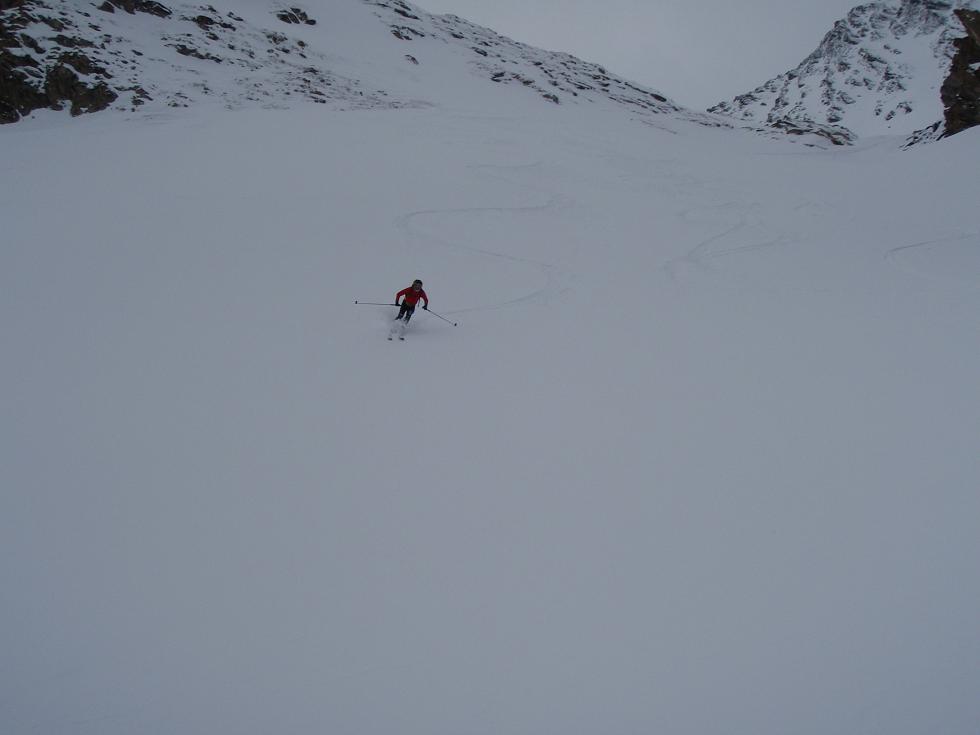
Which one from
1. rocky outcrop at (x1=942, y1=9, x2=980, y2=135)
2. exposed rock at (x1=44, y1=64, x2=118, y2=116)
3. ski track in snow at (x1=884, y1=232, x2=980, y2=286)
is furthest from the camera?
rocky outcrop at (x1=942, y1=9, x2=980, y2=135)

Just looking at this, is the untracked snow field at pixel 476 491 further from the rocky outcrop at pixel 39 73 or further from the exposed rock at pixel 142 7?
the exposed rock at pixel 142 7

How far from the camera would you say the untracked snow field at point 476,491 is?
9.61 ft

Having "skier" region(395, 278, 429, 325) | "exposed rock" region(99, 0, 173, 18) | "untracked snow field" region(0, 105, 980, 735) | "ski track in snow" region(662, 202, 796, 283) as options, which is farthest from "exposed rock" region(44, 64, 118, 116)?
"ski track in snow" region(662, 202, 796, 283)

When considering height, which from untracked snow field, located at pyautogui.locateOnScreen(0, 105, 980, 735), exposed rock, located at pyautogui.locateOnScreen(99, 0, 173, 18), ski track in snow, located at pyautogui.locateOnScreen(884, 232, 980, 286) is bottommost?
untracked snow field, located at pyautogui.locateOnScreen(0, 105, 980, 735)

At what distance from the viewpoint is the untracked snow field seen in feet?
9.61

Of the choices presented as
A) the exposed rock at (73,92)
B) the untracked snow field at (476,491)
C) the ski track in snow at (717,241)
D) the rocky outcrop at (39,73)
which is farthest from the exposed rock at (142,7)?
the ski track in snow at (717,241)

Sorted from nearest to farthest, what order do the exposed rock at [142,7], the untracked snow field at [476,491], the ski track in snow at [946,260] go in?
1. the untracked snow field at [476,491]
2. the ski track in snow at [946,260]
3. the exposed rock at [142,7]

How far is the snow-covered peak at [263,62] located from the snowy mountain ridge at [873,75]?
6805 cm

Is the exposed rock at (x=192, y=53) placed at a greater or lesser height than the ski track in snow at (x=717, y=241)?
greater

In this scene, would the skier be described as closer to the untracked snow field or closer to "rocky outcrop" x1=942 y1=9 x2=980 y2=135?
the untracked snow field

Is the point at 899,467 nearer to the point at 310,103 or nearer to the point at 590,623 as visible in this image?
the point at 590,623

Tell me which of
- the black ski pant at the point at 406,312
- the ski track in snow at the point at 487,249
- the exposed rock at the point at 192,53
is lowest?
the black ski pant at the point at 406,312

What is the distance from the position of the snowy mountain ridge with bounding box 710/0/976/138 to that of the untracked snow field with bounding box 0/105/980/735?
374ft

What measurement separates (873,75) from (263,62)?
14193cm
